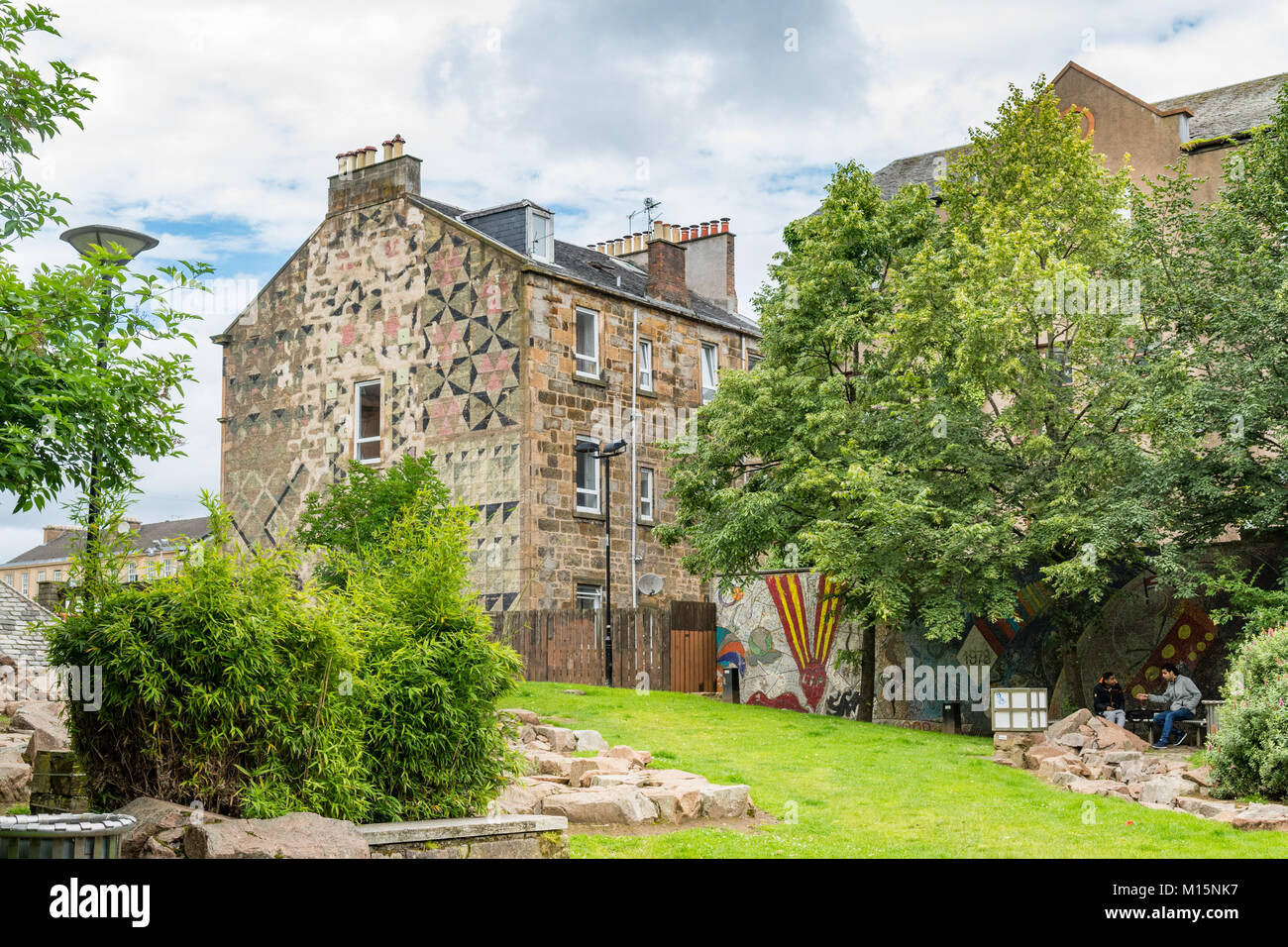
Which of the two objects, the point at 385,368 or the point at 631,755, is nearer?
the point at 631,755

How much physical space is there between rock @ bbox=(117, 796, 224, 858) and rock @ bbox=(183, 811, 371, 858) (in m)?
0.15

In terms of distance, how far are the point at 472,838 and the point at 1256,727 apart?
35.0ft

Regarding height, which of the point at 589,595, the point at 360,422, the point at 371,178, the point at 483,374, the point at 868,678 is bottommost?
the point at 868,678

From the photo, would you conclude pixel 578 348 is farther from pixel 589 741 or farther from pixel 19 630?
pixel 589 741

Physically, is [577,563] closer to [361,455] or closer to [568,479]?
[568,479]

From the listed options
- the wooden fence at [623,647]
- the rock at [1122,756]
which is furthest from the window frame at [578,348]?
the rock at [1122,756]

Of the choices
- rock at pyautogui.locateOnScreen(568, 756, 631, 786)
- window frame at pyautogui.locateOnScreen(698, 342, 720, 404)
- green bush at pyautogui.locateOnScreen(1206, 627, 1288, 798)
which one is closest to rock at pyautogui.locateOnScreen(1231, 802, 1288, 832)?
green bush at pyautogui.locateOnScreen(1206, 627, 1288, 798)

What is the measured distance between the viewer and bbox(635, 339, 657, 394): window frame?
121 ft

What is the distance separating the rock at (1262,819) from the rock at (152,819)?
10.8m

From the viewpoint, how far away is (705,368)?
3975cm

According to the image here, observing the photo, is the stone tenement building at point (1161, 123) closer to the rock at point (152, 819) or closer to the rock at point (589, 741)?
the rock at point (589, 741)

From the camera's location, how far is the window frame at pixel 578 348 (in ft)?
114

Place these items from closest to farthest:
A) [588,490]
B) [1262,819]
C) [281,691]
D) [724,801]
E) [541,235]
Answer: [281,691] < [724,801] < [1262,819] < [588,490] < [541,235]

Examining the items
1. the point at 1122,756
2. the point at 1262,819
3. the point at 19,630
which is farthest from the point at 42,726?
the point at 1122,756
